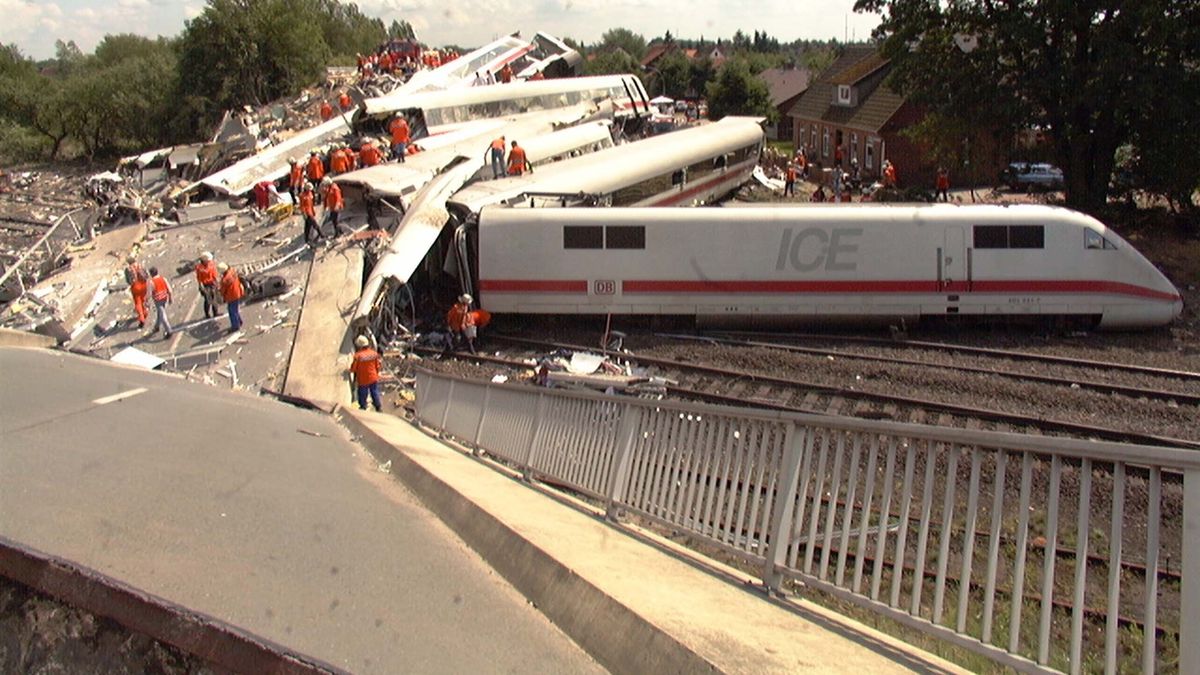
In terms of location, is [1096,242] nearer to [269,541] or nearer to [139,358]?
[269,541]

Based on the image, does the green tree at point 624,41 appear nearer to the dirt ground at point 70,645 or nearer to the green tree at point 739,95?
the green tree at point 739,95

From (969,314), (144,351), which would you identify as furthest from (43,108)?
(969,314)

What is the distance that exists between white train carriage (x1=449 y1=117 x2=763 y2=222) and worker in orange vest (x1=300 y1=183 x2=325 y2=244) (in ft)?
10.1

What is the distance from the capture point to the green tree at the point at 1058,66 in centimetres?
2052

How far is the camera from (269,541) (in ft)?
11.9

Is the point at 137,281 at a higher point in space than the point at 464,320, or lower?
higher

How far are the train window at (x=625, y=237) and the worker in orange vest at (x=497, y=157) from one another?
5181 mm

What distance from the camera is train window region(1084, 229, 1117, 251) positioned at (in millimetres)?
15945

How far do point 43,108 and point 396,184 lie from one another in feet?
192

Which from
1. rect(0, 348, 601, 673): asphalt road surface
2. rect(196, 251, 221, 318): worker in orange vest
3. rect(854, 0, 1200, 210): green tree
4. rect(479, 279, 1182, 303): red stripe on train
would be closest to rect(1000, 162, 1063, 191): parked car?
rect(854, 0, 1200, 210): green tree

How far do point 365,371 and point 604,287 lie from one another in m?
5.85

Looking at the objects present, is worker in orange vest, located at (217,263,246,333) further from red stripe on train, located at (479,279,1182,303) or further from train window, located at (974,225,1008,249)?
train window, located at (974,225,1008,249)

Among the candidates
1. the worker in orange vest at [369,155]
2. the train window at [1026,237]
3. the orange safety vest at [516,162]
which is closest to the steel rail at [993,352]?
the train window at [1026,237]

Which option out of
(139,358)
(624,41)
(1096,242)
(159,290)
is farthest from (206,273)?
(624,41)
